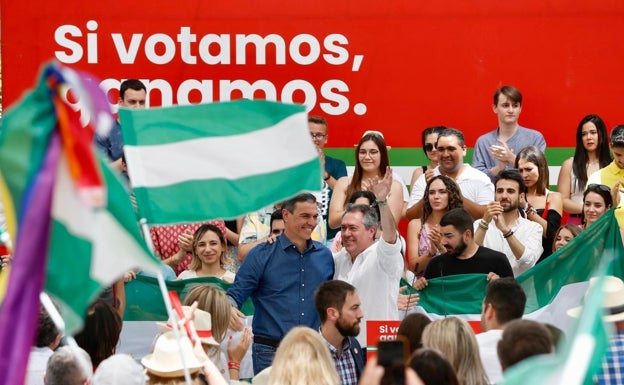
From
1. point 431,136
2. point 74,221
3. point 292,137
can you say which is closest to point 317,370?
point 292,137

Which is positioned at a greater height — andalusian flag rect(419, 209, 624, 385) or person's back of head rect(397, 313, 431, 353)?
andalusian flag rect(419, 209, 624, 385)

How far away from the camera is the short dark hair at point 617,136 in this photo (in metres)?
12.7

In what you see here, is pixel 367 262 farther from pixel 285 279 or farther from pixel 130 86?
pixel 130 86

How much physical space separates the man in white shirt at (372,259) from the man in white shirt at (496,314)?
192 cm

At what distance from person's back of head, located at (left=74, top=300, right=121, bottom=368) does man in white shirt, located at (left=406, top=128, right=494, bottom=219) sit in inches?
181

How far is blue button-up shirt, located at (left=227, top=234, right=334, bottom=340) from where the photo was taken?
10797 millimetres

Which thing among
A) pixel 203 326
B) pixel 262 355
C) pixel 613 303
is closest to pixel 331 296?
pixel 203 326

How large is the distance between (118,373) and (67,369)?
9.8 inches

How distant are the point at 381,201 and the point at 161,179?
3331mm

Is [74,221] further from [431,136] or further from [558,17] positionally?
[558,17]

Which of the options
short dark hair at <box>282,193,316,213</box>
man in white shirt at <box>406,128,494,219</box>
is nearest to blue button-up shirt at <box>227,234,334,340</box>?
short dark hair at <box>282,193,316,213</box>

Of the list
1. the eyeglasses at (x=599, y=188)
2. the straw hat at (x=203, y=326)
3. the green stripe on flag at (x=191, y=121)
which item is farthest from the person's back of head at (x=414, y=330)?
the eyeglasses at (x=599, y=188)

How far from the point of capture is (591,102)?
14.0m

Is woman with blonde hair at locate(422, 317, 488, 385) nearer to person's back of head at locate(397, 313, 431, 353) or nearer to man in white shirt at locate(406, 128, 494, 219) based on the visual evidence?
person's back of head at locate(397, 313, 431, 353)
